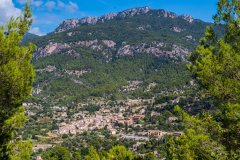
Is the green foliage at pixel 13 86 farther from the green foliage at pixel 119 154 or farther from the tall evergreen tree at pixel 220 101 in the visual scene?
the green foliage at pixel 119 154

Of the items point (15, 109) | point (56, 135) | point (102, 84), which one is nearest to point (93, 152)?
point (15, 109)

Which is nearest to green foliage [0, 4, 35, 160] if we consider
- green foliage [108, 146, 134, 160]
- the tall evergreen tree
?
the tall evergreen tree

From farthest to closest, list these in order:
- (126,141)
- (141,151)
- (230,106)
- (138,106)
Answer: (138,106) → (126,141) → (141,151) → (230,106)

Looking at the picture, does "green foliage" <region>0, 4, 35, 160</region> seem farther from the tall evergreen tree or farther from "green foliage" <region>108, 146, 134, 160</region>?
"green foliage" <region>108, 146, 134, 160</region>

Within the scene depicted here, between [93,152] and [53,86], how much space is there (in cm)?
18051

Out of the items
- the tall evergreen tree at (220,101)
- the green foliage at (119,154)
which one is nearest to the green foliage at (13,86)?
the tall evergreen tree at (220,101)

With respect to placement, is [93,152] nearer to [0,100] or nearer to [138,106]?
[0,100]

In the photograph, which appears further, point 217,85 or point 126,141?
point 126,141

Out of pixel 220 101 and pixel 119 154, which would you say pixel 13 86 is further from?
pixel 119 154

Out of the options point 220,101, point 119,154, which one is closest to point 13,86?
point 220,101

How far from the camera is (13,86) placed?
11062 millimetres

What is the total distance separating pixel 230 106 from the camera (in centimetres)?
1055

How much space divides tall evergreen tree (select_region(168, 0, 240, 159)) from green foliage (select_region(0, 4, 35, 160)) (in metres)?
5.46

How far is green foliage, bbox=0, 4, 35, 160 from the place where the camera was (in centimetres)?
1097
